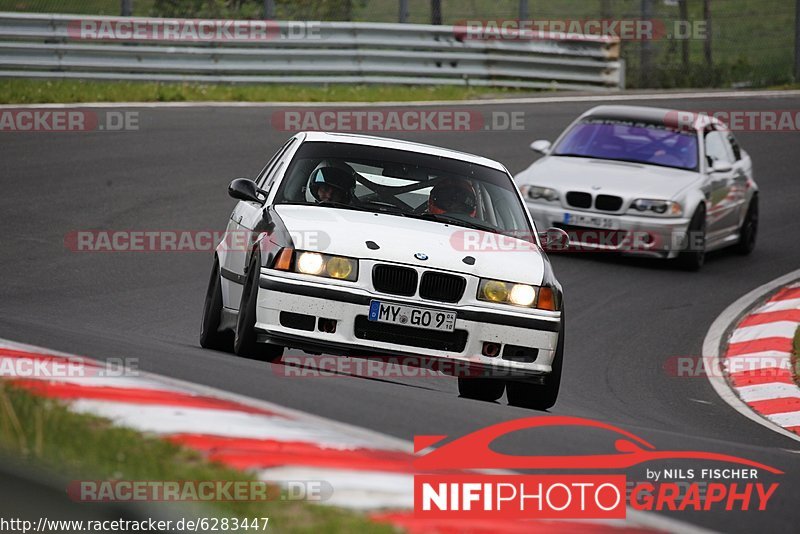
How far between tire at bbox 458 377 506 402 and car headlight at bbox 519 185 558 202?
18.2 ft

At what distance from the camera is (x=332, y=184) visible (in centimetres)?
834

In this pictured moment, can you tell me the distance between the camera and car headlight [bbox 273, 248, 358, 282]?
7.29m

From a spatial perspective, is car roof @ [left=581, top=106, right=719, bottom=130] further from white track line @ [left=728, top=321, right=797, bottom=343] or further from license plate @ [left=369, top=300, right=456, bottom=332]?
license plate @ [left=369, top=300, right=456, bottom=332]

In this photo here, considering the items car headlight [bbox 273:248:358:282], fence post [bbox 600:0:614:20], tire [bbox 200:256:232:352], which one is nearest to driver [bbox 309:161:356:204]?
tire [bbox 200:256:232:352]

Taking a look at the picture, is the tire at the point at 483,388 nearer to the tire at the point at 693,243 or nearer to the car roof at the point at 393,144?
the car roof at the point at 393,144

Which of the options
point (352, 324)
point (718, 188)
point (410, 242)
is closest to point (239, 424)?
point (352, 324)

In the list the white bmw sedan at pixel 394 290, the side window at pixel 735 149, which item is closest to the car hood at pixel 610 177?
the side window at pixel 735 149

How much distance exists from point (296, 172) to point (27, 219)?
5.14 m

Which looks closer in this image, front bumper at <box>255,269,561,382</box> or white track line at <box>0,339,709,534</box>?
white track line at <box>0,339,709,534</box>

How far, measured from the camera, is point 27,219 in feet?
41.8

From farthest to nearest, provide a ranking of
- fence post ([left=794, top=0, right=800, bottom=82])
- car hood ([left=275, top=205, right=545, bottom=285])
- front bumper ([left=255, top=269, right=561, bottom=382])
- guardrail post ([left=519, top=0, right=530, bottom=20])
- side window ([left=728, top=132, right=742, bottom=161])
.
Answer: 1. fence post ([left=794, top=0, right=800, bottom=82])
2. guardrail post ([left=519, top=0, right=530, bottom=20])
3. side window ([left=728, top=132, right=742, bottom=161])
4. car hood ([left=275, top=205, right=545, bottom=285])
5. front bumper ([left=255, top=269, right=561, bottom=382])

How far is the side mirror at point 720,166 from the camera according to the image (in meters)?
14.3

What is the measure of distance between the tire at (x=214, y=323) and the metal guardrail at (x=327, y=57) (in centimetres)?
1206

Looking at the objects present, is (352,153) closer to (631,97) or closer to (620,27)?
(631,97)
